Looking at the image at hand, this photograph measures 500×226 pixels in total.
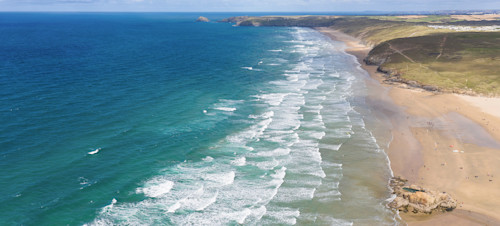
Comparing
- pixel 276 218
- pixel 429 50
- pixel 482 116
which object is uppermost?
pixel 429 50

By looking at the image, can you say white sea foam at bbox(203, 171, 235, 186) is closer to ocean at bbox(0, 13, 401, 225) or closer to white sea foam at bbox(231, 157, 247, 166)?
ocean at bbox(0, 13, 401, 225)

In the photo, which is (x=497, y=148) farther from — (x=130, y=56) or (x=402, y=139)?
(x=130, y=56)

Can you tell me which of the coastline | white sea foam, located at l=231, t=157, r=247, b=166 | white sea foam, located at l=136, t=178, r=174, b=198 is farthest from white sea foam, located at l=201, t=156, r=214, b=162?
the coastline

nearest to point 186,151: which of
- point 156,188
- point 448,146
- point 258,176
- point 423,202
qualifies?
point 156,188

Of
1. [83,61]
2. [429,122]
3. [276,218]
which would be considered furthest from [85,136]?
[83,61]

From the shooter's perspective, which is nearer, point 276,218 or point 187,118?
point 276,218

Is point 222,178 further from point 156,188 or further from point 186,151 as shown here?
point 186,151

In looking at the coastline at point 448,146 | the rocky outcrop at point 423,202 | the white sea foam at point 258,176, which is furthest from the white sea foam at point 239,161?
the coastline at point 448,146
